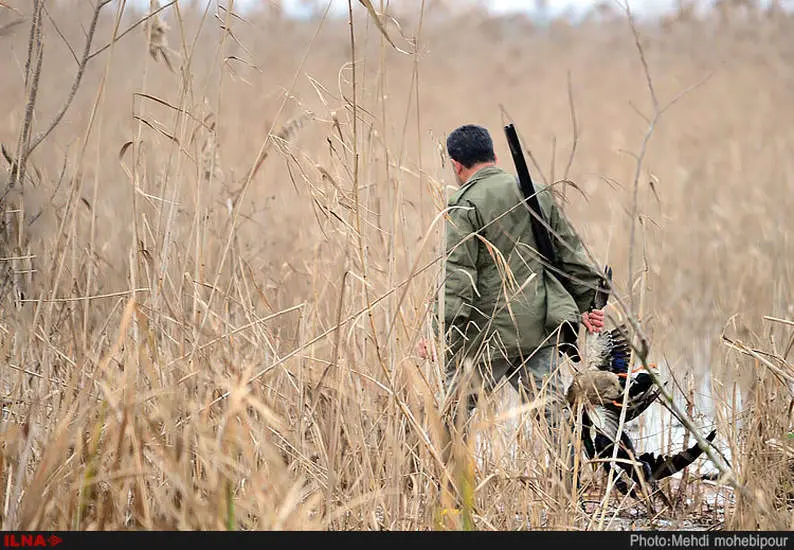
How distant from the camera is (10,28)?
6.60ft

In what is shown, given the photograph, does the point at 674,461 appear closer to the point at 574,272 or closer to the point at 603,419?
the point at 603,419

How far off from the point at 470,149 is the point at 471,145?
0.01 metres

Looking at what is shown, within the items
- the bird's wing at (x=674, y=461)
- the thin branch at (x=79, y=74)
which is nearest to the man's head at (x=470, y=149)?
the bird's wing at (x=674, y=461)

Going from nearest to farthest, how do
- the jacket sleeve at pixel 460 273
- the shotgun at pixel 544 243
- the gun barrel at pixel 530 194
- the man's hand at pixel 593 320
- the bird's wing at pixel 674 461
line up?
1. the bird's wing at pixel 674 461
2. the gun barrel at pixel 530 194
3. the shotgun at pixel 544 243
4. the jacket sleeve at pixel 460 273
5. the man's hand at pixel 593 320

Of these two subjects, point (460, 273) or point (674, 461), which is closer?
point (674, 461)

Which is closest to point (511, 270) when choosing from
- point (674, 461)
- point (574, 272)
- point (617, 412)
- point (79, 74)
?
point (574, 272)

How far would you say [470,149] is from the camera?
3.16 m

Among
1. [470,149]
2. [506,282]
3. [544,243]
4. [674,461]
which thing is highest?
[470,149]

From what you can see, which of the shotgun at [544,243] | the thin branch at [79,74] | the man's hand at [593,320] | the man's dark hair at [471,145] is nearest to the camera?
the thin branch at [79,74]

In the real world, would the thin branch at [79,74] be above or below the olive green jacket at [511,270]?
above

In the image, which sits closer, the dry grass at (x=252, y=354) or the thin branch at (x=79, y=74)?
the dry grass at (x=252, y=354)

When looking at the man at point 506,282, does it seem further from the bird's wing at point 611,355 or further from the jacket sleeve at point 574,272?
the bird's wing at point 611,355

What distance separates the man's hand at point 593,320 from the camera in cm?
Answer: 303
